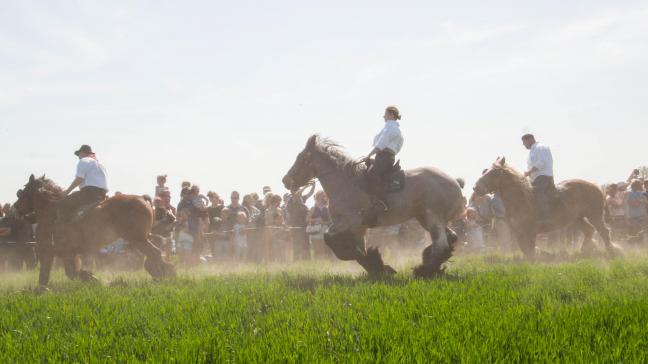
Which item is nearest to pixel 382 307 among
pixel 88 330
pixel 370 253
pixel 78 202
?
pixel 88 330

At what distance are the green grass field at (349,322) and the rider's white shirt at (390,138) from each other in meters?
2.38

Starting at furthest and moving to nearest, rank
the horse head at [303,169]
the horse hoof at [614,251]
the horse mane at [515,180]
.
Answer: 1. the horse hoof at [614,251]
2. the horse mane at [515,180]
3. the horse head at [303,169]

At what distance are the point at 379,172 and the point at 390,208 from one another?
0.60 meters

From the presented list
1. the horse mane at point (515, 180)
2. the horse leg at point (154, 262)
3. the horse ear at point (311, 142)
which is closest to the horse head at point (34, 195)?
the horse leg at point (154, 262)

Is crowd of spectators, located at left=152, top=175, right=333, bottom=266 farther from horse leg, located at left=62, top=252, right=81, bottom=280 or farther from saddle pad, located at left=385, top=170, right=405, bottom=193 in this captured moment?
saddle pad, located at left=385, top=170, right=405, bottom=193

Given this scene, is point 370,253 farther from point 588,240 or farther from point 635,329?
point 588,240

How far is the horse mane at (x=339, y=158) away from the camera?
34.5ft

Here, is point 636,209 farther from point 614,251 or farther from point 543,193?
point 543,193

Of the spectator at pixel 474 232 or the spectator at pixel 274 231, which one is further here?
the spectator at pixel 474 232

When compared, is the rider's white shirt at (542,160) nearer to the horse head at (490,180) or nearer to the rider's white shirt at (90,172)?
the horse head at (490,180)

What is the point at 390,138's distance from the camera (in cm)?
1027

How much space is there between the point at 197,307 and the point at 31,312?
6.54ft

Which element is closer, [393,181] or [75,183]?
[393,181]

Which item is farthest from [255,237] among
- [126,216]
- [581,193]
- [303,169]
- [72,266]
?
[581,193]
